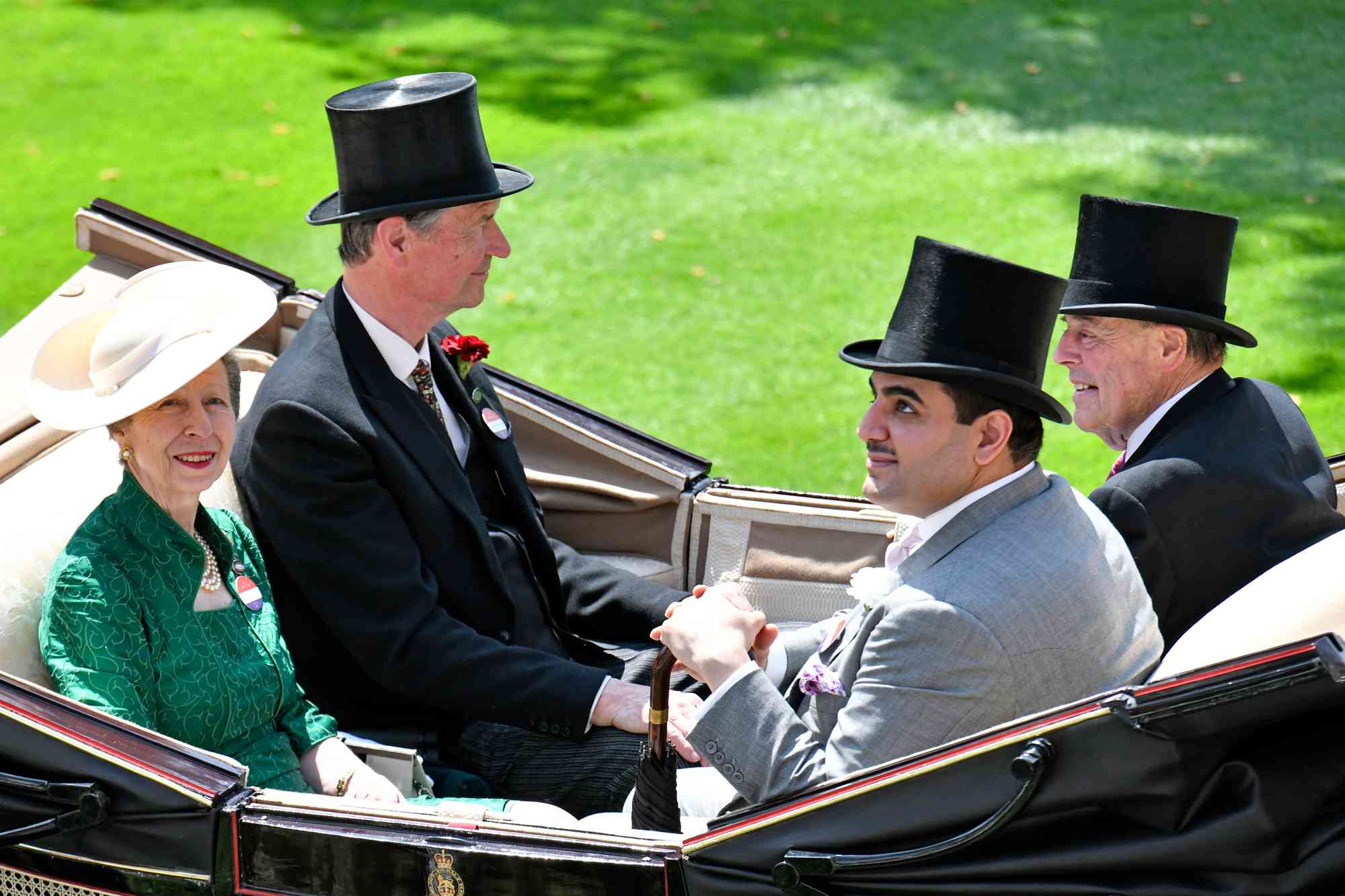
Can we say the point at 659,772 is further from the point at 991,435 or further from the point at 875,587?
the point at 991,435

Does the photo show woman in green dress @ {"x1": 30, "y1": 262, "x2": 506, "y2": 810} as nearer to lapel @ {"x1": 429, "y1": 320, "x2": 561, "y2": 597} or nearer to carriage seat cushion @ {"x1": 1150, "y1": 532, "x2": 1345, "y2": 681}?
lapel @ {"x1": 429, "y1": 320, "x2": 561, "y2": 597}

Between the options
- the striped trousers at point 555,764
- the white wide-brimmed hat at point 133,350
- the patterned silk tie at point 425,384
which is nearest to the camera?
the white wide-brimmed hat at point 133,350

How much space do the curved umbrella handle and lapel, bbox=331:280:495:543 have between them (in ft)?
2.58

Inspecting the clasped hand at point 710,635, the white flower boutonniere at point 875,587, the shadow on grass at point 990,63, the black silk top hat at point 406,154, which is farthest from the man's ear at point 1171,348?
the shadow on grass at point 990,63

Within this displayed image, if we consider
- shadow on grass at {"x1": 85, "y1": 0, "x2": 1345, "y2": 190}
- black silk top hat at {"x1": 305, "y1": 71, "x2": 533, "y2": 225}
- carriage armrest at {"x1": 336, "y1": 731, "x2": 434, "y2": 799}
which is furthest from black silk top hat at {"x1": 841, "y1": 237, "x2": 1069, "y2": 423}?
shadow on grass at {"x1": 85, "y1": 0, "x2": 1345, "y2": 190}

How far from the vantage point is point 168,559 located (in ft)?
8.65

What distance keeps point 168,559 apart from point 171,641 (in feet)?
0.48

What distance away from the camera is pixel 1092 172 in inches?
331

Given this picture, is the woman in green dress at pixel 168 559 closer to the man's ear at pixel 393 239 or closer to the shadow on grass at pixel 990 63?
the man's ear at pixel 393 239

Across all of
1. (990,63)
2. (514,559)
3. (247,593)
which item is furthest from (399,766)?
(990,63)

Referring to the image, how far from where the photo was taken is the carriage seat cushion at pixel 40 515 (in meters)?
2.62

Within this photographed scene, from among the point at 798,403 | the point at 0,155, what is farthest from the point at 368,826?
the point at 0,155

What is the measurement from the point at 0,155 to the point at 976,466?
8.11 meters

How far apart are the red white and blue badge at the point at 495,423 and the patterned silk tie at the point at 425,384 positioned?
0.16 m
